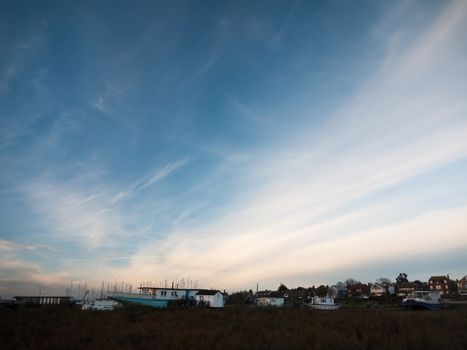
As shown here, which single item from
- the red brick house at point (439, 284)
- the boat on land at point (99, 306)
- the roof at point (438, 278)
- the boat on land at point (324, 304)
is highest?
the roof at point (438, 278)

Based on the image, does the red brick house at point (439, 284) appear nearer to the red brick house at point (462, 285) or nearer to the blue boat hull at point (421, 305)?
the red brick house at point (462, 285)

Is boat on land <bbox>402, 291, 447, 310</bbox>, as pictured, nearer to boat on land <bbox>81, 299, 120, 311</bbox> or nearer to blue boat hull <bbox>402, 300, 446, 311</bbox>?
blue boat hull <bbox>402, 300, 446, 311</bbox>

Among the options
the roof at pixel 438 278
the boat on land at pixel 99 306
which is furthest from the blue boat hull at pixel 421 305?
the roof at pixel 438 278

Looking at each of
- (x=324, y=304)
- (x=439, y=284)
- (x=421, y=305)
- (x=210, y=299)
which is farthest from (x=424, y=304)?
(x=439, y=284)

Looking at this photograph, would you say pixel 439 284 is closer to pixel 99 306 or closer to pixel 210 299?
pixel 210 299

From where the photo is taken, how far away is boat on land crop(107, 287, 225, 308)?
52.0 m

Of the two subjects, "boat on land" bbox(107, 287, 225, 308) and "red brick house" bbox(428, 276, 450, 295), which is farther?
"red brick house" bbox(428, 276, 450, 295)

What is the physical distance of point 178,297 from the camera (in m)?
56.6

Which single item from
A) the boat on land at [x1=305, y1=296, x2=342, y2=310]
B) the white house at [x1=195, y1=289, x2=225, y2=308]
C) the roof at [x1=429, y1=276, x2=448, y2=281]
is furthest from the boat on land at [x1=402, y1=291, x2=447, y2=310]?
the roof at [x1=429, y1=276, x2=448, y2=281]

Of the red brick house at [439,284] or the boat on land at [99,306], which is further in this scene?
the red brick house at [439,284]

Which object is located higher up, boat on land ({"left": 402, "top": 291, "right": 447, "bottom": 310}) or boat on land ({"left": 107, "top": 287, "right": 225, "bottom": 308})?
boat on land ({"left": 107, "top": 287, "right": 225, "bottom": 308})

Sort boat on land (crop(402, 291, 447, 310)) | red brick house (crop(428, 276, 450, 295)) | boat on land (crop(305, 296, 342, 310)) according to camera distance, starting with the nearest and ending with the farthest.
Answer: boat on land (crop(402, 291, 447, 310)) → boat on land (crop(305, 296, 342, 310)) → red brick house (crop(428, 276, 450, 295))

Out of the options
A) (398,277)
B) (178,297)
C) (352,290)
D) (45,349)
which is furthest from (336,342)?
(398,277)

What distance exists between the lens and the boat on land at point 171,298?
52000mm
